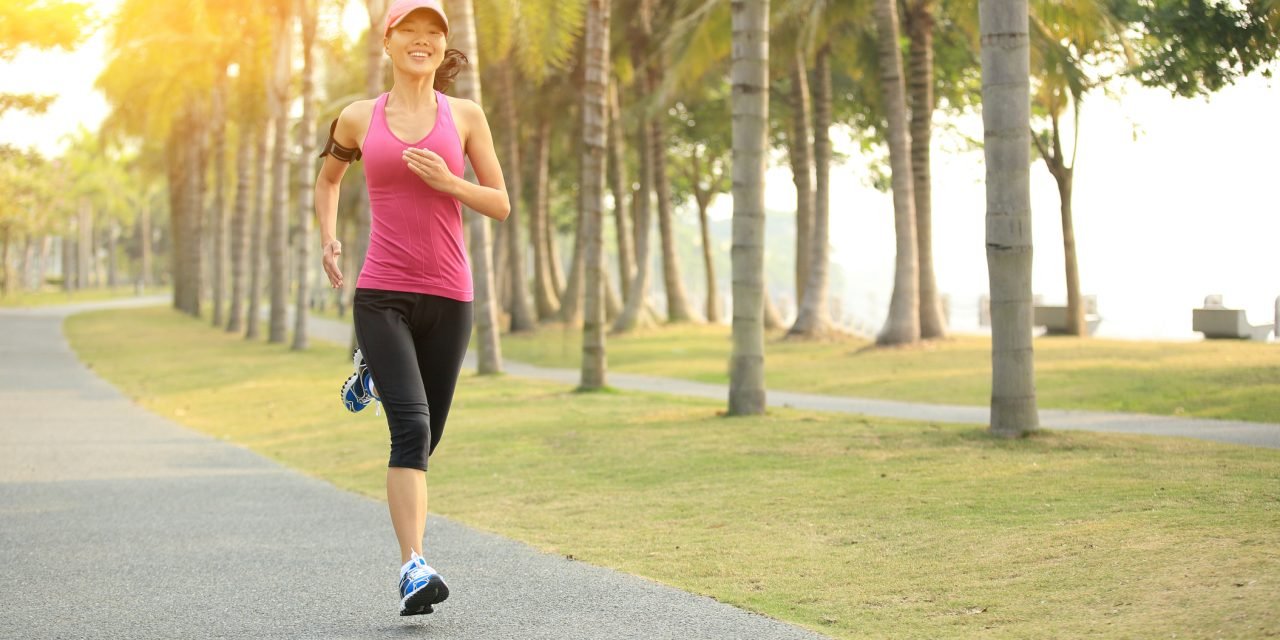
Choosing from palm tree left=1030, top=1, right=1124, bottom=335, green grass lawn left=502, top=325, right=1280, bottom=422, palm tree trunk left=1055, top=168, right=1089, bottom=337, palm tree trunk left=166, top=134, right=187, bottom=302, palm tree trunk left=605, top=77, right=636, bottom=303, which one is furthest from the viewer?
palm tree trunk left=166, top=134, right=187, bottom=302

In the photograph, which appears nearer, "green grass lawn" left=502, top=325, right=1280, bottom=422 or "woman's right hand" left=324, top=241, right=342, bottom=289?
"woman's right hand" left=324, top=241, right=342, bottom=289

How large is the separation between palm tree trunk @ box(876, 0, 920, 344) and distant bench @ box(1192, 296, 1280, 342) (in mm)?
4594

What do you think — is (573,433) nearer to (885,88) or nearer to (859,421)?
→ (859,421)

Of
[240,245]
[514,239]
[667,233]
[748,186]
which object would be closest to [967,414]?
[748,186]

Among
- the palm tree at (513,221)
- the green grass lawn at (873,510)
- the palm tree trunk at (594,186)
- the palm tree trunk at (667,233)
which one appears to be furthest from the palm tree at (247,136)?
the green grass lawn at (873,510)

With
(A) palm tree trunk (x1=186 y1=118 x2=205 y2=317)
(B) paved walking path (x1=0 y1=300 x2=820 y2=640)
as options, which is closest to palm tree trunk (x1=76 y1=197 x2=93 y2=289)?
(A) palm tree trunk (x1=186 y1=118 x2=205 y2=317)

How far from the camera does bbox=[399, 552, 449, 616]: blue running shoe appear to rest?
495 centimetres

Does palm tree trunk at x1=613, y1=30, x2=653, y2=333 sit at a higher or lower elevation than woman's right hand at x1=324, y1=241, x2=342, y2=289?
higher

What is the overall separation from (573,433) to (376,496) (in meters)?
3.71

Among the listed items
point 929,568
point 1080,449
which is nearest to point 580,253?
point 1080,449

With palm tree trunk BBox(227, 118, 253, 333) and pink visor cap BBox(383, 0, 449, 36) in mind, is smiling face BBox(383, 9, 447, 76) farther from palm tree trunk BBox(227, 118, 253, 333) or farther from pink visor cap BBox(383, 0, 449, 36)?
palm tree trunk BBox(227, 118, 253, 333)

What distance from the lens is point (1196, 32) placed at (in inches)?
563

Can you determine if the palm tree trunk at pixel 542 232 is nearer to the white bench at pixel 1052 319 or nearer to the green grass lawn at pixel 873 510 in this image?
the white bench at pixel 1052 319

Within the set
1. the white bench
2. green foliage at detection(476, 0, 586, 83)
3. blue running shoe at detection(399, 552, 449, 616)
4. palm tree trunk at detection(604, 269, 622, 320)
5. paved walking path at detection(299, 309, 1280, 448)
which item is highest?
green foliage at detection(476, 0, 586, 83)
